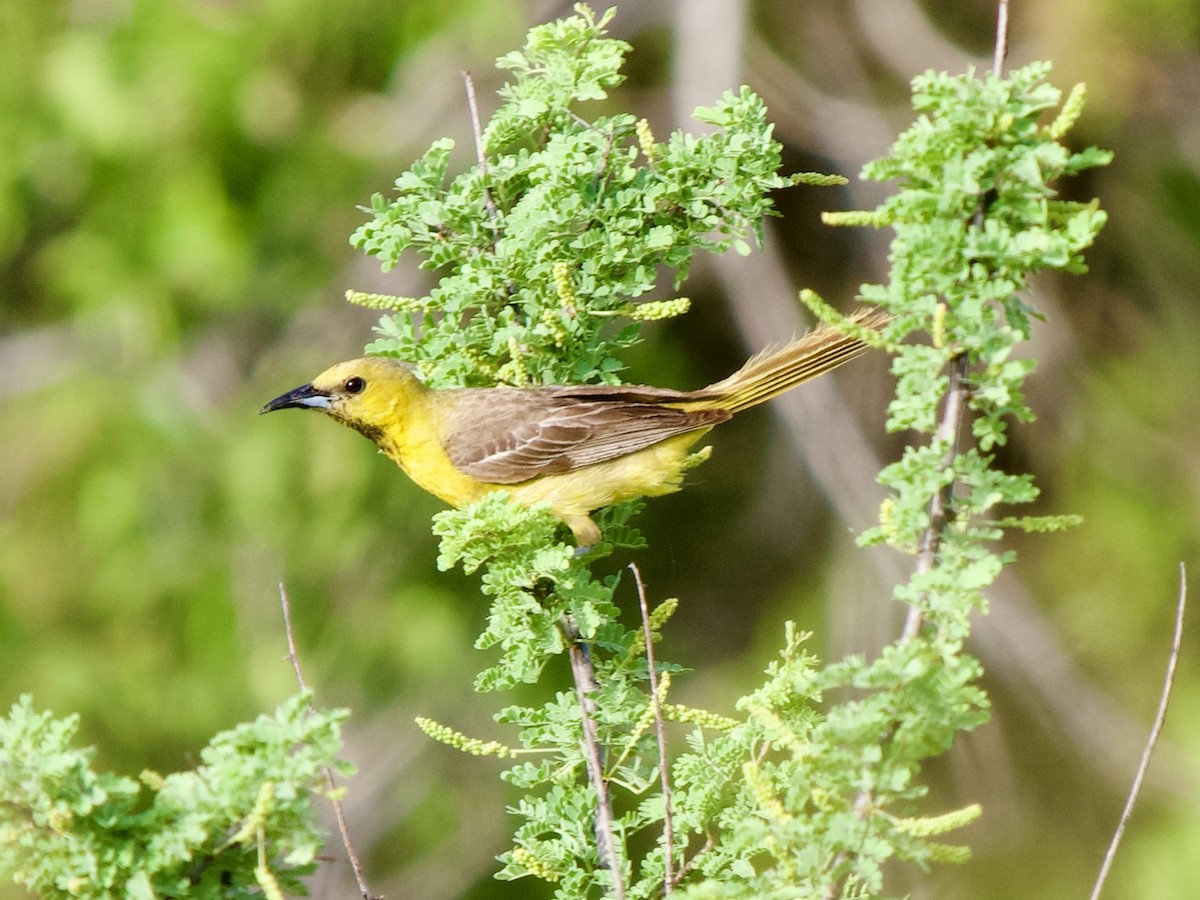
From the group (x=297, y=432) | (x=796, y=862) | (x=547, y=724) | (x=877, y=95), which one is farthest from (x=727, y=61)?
(x=796, y=862)

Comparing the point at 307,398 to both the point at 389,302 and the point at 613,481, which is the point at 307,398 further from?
the point at 389,302

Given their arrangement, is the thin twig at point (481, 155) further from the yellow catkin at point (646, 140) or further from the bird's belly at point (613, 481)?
the bird's belly at point (613, 481)

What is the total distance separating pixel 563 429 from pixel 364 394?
0.65 m

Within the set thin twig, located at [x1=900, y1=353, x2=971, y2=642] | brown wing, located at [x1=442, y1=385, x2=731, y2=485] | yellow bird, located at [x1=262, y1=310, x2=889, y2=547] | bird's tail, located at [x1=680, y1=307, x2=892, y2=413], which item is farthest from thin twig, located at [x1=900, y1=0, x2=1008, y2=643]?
brown wing, located at [x1=442, y1=385, x2=731, y2=485]

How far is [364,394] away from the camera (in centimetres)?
443

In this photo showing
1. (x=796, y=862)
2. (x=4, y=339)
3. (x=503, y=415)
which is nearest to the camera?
(x=796, y=862)

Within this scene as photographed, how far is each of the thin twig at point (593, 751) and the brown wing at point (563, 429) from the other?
3.34 feet

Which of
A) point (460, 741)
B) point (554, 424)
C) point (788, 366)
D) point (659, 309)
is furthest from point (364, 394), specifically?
point (460, 741)

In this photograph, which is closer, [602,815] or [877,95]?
[602,815]

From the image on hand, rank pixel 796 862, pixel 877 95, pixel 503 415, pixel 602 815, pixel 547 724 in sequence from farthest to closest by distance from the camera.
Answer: pixel 877 95, pixel 503 415, pixel 547 724, pixel 602 815, pixel 796 862

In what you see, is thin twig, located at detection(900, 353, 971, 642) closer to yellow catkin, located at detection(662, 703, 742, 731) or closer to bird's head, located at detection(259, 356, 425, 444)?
yellow catkin, located at detection(662, 703, 742, 731)

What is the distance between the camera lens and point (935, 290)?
2285mm

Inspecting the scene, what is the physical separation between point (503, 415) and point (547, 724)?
126 cm

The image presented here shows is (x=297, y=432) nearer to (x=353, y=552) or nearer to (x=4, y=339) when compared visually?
(x=353, y=552)
